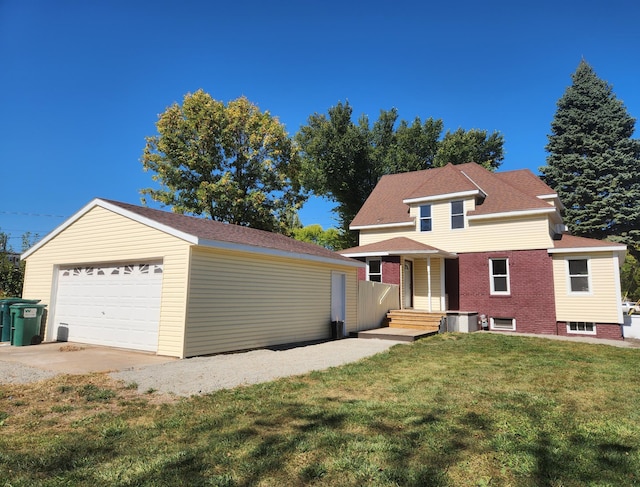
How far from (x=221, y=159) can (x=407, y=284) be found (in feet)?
56.2

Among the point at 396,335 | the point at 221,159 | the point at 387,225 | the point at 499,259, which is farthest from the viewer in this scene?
the point at 221,159

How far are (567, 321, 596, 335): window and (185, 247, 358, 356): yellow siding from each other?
35.2 ft

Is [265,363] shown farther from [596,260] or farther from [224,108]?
[224,108]

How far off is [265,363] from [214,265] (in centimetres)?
284

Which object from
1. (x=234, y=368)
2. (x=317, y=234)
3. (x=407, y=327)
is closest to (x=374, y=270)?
(x=407, y=327)

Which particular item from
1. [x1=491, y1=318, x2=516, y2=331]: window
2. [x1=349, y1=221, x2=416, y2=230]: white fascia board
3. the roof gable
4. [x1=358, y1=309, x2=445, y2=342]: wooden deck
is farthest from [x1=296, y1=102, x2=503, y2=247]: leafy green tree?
[x1=358, y1=309, x2=445, y2=342]: wooden deck

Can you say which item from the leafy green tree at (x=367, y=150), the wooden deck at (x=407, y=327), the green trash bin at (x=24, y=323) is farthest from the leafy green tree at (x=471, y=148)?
the green trash bin at (x=24, y=323)

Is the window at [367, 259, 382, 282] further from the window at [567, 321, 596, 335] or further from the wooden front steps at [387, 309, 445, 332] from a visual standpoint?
the window at [567, 321, 596, 335]

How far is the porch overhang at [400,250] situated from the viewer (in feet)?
55.6

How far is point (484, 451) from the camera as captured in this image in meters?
3.70

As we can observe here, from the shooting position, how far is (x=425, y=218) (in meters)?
19.9

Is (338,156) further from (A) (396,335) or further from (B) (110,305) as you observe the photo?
(B) (110,305)

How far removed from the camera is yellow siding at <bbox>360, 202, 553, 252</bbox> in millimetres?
16969

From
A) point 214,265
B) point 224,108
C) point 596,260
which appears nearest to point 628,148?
point 596,260
